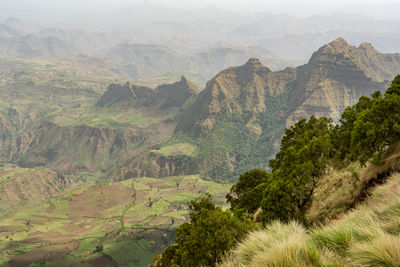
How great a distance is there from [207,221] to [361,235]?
1845 centimetres

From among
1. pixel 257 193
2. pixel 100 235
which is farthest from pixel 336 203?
pixel 100 235

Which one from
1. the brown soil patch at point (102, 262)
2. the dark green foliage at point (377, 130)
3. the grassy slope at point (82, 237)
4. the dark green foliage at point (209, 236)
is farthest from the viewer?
the grassy slope at point (82, 237)

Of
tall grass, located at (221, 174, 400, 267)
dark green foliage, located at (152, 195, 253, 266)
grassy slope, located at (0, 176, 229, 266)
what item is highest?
tall grass, located at (221, 174, 400, 267)

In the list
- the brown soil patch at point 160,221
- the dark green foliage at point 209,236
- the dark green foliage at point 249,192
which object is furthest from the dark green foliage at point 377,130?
the brown soil patch at point 160,221

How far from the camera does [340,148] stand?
93.2ft

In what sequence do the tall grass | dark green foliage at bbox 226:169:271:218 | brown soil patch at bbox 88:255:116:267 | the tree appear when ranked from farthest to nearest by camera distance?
brown soil patch at bbox 88:255:116:267 < dark green foliage at bbox 226:169:271:218 < the tree < the tall grass

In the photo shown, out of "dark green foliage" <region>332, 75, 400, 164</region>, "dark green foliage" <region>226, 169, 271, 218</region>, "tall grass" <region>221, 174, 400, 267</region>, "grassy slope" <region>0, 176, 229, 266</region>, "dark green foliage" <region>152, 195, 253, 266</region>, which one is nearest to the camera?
"tall grass" <region>221, 174, 400, 267</region>

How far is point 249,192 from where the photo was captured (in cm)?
4284

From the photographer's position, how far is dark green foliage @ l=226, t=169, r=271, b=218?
40812 mm

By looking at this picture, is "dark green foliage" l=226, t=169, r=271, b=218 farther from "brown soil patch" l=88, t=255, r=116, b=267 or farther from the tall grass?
"brown soil patch" l=88, t=255, r=116, b=267

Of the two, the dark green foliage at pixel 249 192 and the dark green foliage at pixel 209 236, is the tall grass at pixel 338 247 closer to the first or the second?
the dark green foliage at pixel 209 236

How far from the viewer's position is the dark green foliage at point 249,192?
40812mm

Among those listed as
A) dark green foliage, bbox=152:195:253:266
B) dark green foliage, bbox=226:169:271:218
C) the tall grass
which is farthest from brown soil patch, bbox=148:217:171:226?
the tall grass

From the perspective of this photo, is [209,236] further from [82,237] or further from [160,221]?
[160,221]
